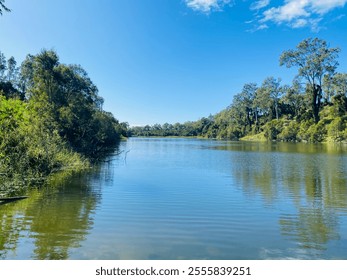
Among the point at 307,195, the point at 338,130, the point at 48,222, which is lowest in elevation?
the point at 307,195

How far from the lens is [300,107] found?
357 feet

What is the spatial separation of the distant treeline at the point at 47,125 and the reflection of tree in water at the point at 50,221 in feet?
7.83

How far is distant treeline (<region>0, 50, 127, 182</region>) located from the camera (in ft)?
59.9

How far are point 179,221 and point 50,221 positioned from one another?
187 inches

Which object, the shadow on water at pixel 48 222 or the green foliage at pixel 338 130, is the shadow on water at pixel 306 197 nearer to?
the shadow on water at pixel 48 222

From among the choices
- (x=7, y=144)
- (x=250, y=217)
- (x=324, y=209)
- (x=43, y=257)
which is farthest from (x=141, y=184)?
(x=43, y=257)

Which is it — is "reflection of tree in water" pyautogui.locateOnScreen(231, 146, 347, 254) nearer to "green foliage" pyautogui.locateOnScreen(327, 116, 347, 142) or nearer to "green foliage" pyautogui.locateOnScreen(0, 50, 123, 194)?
"green foliage" pyautogui.locateOnScreen(0, 50, 123, 194)

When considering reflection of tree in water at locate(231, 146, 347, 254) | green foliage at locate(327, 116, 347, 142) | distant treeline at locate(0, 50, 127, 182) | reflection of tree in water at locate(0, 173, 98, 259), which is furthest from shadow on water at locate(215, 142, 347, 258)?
green foliage at locate(327, 116, 347, 142)

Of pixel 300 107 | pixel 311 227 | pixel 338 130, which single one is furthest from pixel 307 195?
pixel 300 107

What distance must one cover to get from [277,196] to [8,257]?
1254cm

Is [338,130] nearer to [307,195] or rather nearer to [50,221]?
[307,195]

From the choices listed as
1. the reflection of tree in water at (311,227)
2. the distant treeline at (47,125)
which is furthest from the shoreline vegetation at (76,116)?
the reflection of tree in water at (311,227)
